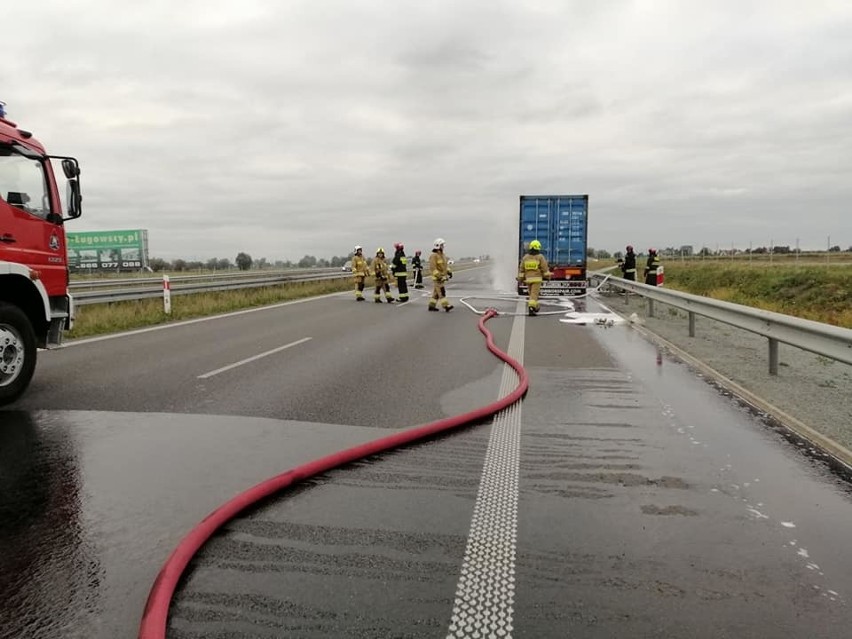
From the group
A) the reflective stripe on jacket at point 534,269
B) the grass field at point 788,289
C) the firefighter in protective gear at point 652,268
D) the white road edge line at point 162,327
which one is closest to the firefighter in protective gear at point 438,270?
the reflective stripe on jacket at point 534,269

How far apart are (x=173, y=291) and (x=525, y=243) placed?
1168cm

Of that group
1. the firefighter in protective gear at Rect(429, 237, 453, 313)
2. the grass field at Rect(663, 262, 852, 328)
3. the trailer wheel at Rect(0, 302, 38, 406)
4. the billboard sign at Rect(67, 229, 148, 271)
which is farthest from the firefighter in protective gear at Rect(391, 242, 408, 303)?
the billboard sign at Rect(67, 229, 148, 271)

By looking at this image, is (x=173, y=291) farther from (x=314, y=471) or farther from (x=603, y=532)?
(x=603, y=532)

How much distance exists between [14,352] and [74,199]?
6.05ft

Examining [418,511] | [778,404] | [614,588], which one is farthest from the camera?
[778,404]

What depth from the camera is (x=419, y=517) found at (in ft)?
11.4

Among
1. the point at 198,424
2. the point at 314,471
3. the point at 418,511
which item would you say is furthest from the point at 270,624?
the point at 198,424

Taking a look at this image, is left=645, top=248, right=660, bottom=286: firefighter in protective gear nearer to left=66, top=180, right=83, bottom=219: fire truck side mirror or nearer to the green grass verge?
the green grass verge

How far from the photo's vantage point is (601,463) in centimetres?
444

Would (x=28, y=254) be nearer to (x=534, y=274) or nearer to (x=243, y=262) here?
(x=534, y=274)

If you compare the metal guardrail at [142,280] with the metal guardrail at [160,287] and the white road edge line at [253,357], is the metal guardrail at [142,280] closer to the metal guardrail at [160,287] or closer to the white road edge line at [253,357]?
the metal guardrail at [160,287]

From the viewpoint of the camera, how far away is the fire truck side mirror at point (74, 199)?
6.99 meters

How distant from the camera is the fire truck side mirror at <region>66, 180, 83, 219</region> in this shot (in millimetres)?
6992

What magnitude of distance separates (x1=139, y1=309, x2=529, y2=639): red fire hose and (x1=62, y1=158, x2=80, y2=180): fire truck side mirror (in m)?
4.84
